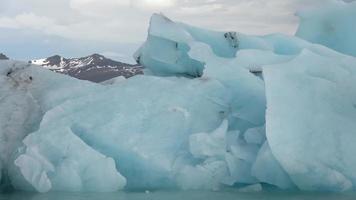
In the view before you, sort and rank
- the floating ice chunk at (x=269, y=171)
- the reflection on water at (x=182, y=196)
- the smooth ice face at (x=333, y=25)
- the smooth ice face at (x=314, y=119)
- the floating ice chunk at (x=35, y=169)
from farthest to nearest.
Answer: the smooth ice face at (x=333, y=25) → the floating ice chunk at (x=269, y=171) → the smooth ice face at (x=314, y=119) → the floating ice chunk at (x=35, y=169) → the reflection on water at (x=182, y=196)

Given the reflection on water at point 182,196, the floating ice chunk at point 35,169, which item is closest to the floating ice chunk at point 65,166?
the floating ice chunk at point 35,169

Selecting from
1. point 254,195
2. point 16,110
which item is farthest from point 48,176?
point 254,195

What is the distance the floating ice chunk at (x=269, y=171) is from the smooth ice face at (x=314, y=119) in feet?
0.69

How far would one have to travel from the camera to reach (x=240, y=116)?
8.85m

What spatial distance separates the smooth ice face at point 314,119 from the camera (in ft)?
25.5

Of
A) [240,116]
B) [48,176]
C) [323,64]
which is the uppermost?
[323,64]

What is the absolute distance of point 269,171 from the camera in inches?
317

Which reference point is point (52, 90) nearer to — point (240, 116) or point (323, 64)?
point (240, 116)

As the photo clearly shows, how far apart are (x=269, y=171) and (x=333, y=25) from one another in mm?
4737

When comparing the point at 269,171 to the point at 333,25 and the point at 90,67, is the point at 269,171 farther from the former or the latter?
the point at 90,67

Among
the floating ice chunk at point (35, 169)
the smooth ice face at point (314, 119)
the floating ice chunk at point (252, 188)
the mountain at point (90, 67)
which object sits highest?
the smooth ice face at point (314, 119)

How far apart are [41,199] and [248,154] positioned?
116 inches

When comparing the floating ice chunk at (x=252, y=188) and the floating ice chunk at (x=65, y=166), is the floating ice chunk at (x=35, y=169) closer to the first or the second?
the floating ice chunk at (x=65, y=166)

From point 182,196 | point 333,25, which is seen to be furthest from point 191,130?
point 333,25
